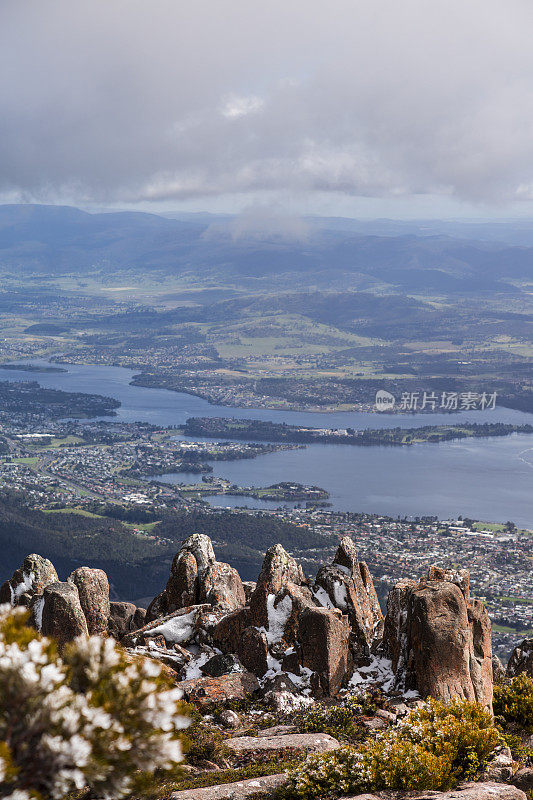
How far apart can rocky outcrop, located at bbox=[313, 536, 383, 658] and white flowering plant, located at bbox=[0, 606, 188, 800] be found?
59.9 ft

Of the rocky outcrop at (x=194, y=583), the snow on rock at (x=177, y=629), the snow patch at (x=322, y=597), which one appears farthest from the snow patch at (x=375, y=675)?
the rocky outcrop at (x=194, y=583)

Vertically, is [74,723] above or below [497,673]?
above

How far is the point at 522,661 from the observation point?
28.0 m

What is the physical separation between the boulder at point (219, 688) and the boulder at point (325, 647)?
1.84 m

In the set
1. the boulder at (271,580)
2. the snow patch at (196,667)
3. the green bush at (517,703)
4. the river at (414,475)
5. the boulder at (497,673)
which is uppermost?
the boulder at (271,580)

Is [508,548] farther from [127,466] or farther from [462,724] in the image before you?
[462,724]

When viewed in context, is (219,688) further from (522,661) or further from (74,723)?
(74,723)

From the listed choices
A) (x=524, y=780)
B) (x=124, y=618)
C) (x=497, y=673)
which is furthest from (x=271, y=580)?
(x=524, y=780)

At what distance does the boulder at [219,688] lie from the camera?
888 inches

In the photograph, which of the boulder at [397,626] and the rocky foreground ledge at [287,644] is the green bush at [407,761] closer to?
the rocky foreground ledge at [287,644]

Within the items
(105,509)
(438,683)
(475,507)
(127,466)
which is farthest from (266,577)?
(127,466)

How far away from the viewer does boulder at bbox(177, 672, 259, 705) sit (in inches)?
888

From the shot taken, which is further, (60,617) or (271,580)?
(271,580)

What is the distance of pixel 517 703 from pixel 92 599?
15191 mm
